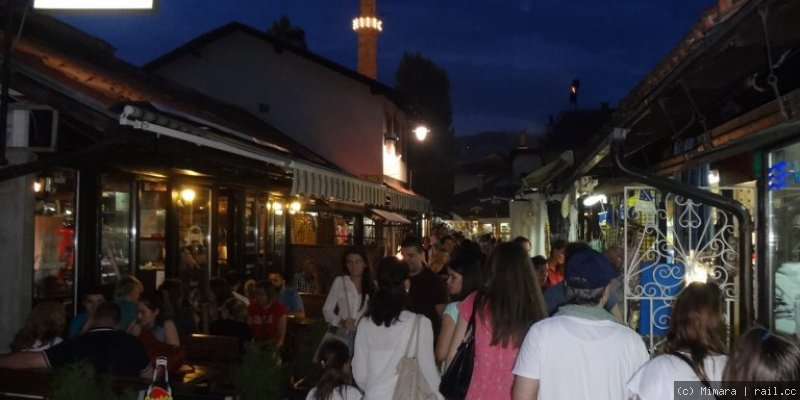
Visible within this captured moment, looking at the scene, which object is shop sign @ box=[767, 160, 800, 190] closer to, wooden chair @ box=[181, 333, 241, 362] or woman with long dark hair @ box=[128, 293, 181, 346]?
wooden chair @ box=[181, 333, 241, 362]

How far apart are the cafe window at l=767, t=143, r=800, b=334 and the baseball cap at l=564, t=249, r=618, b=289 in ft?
10.3

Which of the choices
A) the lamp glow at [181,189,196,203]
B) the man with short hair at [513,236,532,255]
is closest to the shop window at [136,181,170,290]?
the lamp glow at [181,189,196,203]

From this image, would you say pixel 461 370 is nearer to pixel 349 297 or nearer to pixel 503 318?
pixel 503 318

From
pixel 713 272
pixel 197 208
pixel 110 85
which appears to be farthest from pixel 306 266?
pixel 713 272

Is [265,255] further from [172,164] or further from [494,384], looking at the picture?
[494,384]

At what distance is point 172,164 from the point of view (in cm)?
1084

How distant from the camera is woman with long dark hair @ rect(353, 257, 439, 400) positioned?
5391 mm

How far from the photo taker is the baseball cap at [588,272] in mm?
3832

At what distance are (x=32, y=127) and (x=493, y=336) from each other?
18.7 feet

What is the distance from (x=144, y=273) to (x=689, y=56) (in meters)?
8.83

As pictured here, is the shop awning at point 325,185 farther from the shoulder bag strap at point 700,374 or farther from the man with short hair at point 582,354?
the shoulder bag strap at point 700,374

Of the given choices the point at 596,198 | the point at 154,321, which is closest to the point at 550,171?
the point at 596,198

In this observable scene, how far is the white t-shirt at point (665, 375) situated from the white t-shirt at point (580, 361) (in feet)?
0.47

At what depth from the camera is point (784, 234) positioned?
6.59 m
